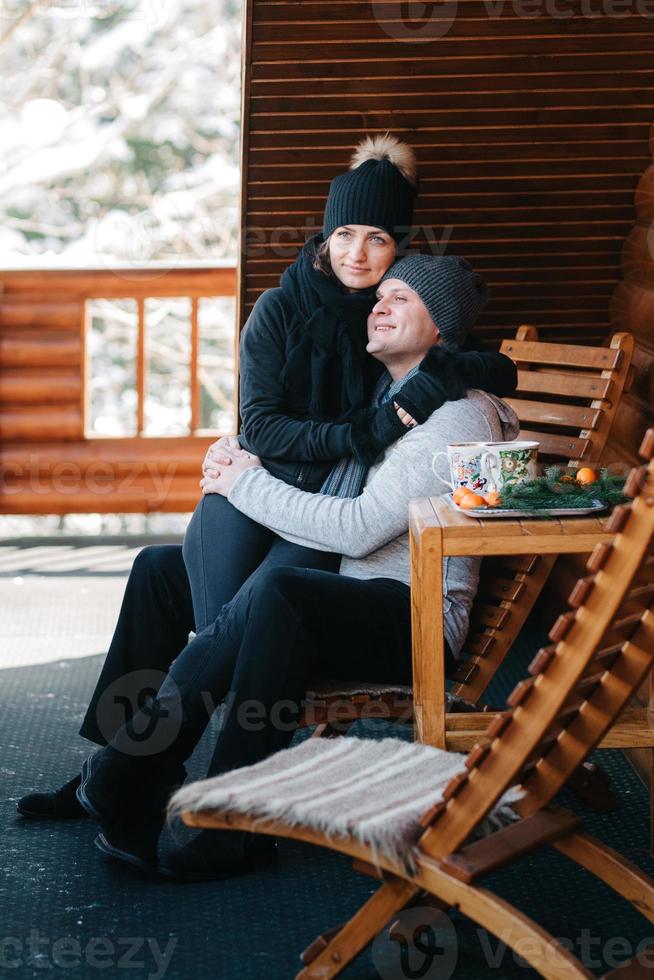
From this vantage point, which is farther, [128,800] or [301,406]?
[301,406]

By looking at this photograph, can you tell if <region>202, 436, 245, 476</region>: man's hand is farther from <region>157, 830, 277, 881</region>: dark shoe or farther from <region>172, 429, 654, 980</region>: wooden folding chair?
<region>172, 429, 654, 980</region>: wooden folding chair

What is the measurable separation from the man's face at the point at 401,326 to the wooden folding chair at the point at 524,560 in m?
0.48

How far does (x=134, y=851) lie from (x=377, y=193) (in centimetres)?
141

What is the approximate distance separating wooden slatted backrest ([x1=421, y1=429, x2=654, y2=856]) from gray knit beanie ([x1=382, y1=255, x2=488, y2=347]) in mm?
835

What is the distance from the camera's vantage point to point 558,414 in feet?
9.32

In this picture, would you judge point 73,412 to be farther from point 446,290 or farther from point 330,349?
point 446,290

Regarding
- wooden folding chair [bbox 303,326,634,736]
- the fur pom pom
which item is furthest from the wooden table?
the fur pom pom

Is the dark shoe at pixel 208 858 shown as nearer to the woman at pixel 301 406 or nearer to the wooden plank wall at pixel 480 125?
the woman at pixel 301 406

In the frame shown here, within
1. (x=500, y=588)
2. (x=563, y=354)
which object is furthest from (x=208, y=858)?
(x=563, y=354)

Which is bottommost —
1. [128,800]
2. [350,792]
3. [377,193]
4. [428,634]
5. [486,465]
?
[128,800]

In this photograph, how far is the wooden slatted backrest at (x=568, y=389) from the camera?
2717mm

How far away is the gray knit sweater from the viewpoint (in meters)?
2.22

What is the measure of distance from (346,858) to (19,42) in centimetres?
862

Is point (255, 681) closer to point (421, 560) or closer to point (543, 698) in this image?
point (421, 560)
